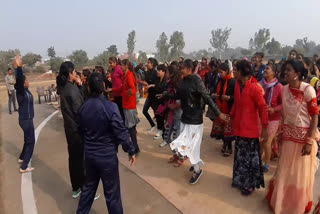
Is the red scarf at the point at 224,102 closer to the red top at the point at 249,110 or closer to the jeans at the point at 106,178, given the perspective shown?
the red top at the point at 249,110

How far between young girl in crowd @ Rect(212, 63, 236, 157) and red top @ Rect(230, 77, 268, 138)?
0.90 metres

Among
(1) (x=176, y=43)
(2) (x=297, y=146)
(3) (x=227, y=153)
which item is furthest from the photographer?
(1) (x=176, y=43)

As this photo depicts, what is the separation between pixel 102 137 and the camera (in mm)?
2705

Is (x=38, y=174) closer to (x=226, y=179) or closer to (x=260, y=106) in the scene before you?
(x=226, y=179)

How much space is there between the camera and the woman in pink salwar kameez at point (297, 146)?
283 cm

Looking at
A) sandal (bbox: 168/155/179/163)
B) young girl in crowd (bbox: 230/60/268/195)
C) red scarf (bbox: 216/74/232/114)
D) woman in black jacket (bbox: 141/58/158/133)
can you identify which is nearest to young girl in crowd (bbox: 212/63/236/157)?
red scarf (bbox: 216/74/232/114)

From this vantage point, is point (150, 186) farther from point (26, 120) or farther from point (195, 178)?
point (26, 120)

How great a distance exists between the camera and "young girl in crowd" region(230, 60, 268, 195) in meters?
3.30

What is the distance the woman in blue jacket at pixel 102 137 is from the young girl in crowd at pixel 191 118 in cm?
Answer: 123

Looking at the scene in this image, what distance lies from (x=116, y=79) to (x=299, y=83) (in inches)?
144

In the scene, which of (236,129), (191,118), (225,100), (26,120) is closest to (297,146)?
(236,129)

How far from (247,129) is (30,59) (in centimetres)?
4885

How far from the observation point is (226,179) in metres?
4.05

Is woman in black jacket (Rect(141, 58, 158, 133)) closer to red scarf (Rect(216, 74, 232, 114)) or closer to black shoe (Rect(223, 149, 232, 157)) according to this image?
red scarf (Rect(216, 74, 232, 114))
